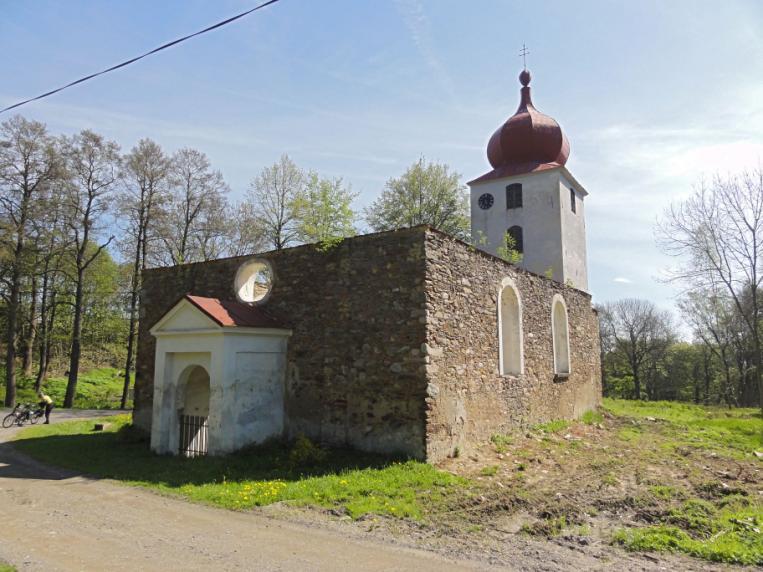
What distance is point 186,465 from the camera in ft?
30.7

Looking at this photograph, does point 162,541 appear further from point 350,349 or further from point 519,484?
point 519,484

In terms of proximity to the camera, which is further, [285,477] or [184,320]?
[184,320]

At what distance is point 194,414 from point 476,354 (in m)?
6.92

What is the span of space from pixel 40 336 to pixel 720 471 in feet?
86.9

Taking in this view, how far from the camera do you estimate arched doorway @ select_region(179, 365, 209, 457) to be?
11.0 m

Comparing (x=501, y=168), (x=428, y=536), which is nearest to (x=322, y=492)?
(x=428, y=536)

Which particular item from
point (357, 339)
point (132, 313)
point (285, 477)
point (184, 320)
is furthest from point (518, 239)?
point (132, 313)

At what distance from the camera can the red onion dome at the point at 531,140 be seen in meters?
23.6

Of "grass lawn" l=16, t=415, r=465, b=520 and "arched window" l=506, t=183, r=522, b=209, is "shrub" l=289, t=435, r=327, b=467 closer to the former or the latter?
"grass lawn" l=16, t=415, r=465, b=520

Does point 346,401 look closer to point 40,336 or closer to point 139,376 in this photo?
point 139,376

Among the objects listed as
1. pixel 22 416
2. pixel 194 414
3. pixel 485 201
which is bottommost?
pixel 22 416

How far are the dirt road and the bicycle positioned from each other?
1142cm

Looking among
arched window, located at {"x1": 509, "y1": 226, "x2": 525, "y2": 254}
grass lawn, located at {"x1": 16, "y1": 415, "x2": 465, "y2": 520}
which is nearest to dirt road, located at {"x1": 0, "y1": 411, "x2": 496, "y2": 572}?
grass lawn, located at {"x1": 16, "y1": 415, "x2": 465, "y2": 520}

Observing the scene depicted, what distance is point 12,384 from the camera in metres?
21.6
